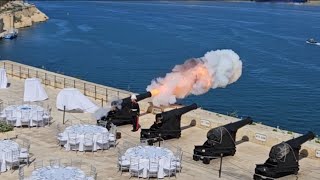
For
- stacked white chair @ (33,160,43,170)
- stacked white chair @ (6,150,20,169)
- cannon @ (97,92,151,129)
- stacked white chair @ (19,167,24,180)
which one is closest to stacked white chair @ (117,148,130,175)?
stacked white chair @ (33,160,43,170)

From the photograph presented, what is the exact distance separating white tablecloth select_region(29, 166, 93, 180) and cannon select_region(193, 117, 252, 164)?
6.08m

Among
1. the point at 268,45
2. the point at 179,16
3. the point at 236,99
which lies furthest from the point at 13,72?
the point at 179,16

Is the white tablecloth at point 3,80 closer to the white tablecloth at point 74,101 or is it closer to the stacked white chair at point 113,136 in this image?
the white tablecloth at point 74,101

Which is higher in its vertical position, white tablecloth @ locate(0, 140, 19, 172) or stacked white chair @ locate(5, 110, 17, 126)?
white tablecloth @ locate(0, 140, 19, 172)

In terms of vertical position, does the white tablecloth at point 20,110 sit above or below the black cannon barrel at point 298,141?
below

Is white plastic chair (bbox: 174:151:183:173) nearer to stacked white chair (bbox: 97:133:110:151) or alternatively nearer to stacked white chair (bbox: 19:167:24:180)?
stacked white chair (bbox: 97:133:110:151)

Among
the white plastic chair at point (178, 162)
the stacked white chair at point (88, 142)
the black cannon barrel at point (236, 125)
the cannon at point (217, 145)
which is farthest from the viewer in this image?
the black cannon barrel at point (236, 125)

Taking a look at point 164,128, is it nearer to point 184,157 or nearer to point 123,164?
point 184,157

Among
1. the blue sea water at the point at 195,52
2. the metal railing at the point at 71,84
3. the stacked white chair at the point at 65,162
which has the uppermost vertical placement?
the stacked white chair at the point at 65,162

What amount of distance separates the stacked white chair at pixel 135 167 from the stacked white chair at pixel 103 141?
3505mm

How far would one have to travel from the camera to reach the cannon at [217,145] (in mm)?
25984

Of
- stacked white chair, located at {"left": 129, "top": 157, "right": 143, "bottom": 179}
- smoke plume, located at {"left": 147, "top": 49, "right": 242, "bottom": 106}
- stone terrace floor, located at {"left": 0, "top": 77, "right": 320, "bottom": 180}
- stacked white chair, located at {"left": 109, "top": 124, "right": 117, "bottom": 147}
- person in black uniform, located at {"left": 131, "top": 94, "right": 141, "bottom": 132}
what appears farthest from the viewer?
smoke plume, located at {"left": 147, "top": 49, "right": 242, "bottom": 106}

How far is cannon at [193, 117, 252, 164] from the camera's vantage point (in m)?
26.0

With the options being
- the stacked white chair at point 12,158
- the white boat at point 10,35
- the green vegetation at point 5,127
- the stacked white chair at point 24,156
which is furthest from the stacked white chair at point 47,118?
the white boat at point 10,35
